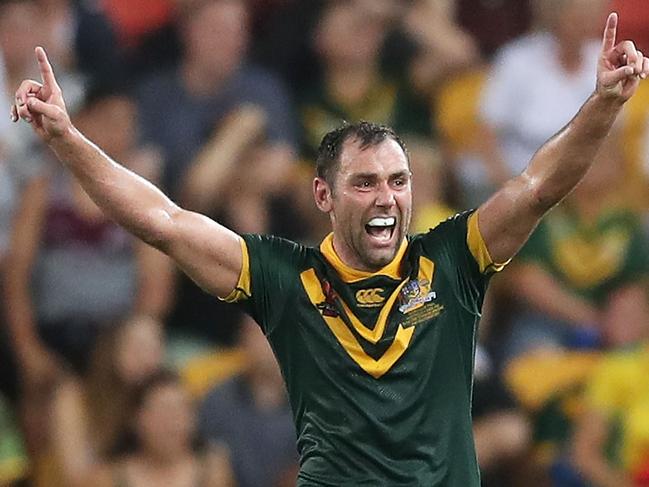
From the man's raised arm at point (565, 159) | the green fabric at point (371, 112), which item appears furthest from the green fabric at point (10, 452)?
the man's raised arm at point (565, 159)

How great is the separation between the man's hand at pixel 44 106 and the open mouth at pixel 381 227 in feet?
3.65

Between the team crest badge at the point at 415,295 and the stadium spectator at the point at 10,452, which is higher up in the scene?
the stadium spectator at the point at 10,452

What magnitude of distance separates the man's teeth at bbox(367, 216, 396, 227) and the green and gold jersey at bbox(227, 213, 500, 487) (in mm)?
179

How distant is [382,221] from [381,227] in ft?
0.13

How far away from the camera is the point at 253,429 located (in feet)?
29.6

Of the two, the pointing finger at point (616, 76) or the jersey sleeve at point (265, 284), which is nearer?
the pointing finger at point (616, 76)

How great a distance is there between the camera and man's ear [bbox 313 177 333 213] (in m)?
5.66

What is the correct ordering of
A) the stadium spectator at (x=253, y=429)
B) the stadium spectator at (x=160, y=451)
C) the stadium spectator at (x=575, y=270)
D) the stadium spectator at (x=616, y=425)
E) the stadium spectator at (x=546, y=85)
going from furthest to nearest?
1. the stadium spectator at (x=546, y=85)
2. the stadium spectator at (x=575, y=270)
3. the stadium spectator at (x=616, y=425)
4. the stadium spectator at (x=253, y=429)
5. the stadium spectator at (x=160, y=451)

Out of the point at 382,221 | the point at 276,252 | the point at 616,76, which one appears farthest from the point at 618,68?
the point at 276,252

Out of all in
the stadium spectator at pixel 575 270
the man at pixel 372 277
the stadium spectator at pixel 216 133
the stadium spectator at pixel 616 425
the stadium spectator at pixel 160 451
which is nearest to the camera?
the man at pixel 372 277

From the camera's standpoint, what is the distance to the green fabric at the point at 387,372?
5242mm

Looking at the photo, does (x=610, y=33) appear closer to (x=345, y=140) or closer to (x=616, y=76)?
(x=616, y=76)

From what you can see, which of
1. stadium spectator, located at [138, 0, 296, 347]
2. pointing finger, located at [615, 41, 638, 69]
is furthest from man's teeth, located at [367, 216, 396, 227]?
stadium spectator, located at [138, 0, 296, 347]

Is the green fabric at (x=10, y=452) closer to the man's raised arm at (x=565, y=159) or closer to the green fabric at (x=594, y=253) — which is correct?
the green fabric at (x=594, y=253)
